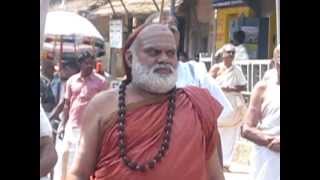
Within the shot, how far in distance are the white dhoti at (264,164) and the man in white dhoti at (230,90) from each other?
0.11 m

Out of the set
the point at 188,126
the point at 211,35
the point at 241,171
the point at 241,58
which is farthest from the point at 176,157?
the point at 241,58

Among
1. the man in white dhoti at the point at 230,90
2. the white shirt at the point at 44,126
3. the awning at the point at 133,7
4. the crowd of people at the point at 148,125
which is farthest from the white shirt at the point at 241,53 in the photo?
the white shirt at the point at 44,126

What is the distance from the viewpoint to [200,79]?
295 cm

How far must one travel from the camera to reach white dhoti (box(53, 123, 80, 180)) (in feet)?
8.57

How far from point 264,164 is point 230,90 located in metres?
0.56

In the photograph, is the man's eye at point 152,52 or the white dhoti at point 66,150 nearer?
the man's eye at point 152,52

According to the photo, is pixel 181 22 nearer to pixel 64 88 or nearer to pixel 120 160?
pixel 120 160

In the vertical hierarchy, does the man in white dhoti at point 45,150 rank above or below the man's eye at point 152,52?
below

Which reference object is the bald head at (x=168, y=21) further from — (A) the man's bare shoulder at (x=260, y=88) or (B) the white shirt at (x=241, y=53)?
(B) the white shirt at (x=241, y=53)

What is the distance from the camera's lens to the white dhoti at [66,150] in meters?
2.61

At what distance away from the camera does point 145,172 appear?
7.59 ft
